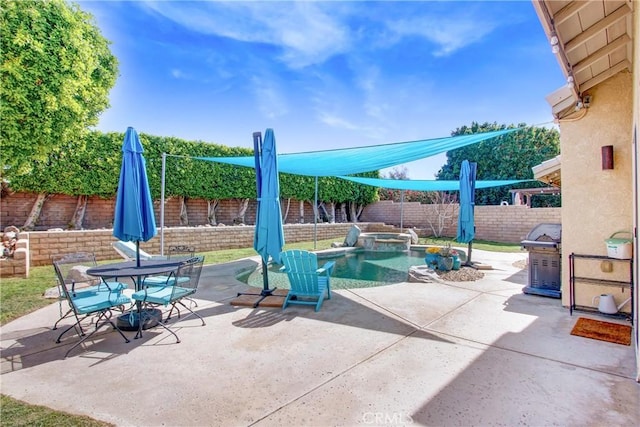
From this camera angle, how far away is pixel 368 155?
7.23m

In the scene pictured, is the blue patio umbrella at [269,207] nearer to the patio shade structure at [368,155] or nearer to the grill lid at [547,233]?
the patio shade structure at [368,155]

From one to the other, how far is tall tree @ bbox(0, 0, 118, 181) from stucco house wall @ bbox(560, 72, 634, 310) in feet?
32.3

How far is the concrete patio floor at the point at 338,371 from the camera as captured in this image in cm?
212

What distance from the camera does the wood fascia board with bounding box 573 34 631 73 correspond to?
3543 millimetres

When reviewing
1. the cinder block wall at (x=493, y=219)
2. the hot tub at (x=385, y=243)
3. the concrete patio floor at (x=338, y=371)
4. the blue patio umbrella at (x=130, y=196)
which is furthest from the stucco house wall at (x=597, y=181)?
the cinder block wall at (x=493, y=219)

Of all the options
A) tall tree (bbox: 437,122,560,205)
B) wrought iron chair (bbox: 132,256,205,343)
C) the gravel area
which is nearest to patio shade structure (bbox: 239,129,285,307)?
wrought iron chair (bbox: 132,256,205,343)

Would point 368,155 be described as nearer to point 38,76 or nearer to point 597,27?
point 597,27

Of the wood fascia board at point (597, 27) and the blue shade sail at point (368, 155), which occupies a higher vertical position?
the wood fascia board at point (597, 27)

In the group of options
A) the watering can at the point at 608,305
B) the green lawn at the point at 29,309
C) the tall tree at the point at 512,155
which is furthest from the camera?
the tall tree at the point at 512,155

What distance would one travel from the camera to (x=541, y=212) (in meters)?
13.1

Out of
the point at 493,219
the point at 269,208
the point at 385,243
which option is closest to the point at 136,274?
the point at 269,208

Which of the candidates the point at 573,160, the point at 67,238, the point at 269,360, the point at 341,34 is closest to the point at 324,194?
the point at 341,34

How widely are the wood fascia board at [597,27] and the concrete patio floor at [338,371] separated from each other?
11.0ft

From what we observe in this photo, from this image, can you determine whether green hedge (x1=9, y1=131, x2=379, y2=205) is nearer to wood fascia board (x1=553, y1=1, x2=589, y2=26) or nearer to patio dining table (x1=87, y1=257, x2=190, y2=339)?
patio dining table (x1=87, y1=257, x2=190, y2=339)
